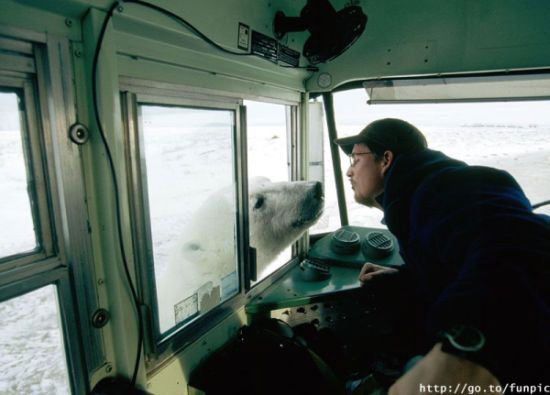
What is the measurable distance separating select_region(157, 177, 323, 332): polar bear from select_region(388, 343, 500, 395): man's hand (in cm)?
125

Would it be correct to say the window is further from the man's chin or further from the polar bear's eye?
the man's chin

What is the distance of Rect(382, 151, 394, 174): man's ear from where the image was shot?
1646 mm

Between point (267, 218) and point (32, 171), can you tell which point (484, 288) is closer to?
point (32, 171)

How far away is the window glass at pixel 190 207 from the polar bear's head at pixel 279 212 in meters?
0.29

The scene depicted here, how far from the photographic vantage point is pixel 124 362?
118 cm

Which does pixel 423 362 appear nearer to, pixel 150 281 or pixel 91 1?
pixel 150 281

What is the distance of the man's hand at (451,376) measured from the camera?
24.0 inches

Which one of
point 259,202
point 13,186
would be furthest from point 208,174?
point 13,186

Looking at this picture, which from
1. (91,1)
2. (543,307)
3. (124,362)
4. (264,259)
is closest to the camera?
(543,307)

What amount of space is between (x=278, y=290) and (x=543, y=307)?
6.04 feet

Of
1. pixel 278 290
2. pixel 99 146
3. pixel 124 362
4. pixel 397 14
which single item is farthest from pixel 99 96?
pixel 397 14

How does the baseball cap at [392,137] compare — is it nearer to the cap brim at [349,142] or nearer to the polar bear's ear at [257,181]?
the cap brim at [349,142]

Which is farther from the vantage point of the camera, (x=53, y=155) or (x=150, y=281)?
(x=150, y=281)

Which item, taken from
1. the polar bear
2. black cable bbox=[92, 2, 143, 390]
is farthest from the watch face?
the polar bear
